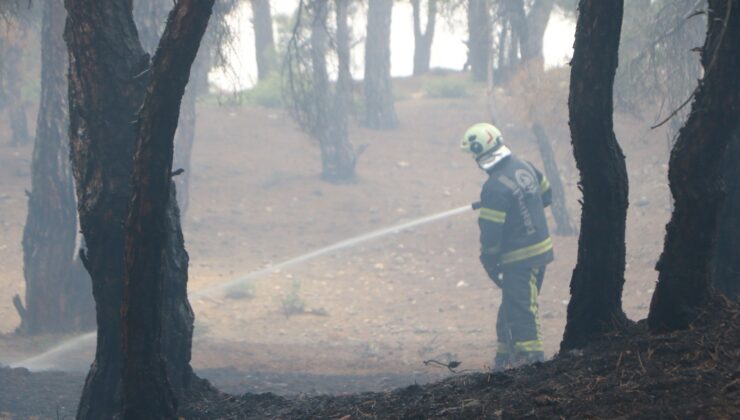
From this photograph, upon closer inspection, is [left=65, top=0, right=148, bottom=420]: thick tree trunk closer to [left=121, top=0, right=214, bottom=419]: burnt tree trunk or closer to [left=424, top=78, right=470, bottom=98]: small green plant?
[left=121, top=0, right=214, bottom=419]: burnt tree trunk

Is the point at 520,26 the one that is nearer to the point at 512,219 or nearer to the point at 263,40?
the point at 512,219

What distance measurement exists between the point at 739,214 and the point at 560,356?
4.44 ft

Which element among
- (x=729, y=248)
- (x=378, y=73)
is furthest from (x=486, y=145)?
(x=378, y=73)

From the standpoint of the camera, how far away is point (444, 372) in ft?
30.3

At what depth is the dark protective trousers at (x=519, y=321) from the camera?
862 cm

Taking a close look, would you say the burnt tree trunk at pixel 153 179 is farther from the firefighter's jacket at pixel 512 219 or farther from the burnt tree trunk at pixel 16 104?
the burnt tree trunk at pixel 16 104

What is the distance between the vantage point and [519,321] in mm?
8703

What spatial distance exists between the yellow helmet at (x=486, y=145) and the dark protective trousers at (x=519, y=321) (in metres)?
1.07

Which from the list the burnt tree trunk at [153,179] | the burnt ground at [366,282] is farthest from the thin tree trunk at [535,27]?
the burnt tree trunk at [153,179]

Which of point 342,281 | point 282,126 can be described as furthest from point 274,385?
point 282,126

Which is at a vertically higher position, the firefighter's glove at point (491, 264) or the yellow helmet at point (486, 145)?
the yellow helmet at point (486, 145)

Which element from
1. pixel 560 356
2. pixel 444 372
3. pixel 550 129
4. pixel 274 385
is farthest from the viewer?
pixel 550 129

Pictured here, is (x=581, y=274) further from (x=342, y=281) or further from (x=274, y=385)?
(x=342, y=281)

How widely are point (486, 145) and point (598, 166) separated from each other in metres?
4.52
